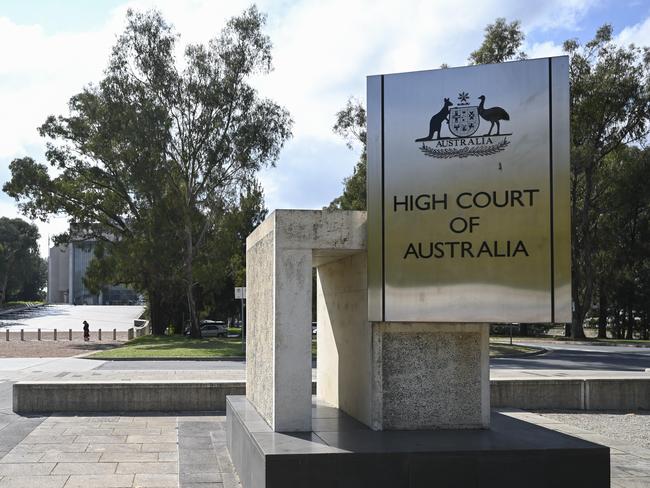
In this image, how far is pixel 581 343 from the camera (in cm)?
4278

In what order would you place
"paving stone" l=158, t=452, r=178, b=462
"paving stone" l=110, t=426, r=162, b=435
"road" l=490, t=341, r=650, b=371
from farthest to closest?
"road" l=490, t=341, r=650, b=371 < "paving stone" l=110, t=426, r=162, b=435 < "paving stone" l=158, t=452, r=178, b=462

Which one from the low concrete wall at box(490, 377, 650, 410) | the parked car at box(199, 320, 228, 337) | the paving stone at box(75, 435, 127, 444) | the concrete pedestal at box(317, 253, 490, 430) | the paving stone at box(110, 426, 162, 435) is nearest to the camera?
the concrete pedestal at box(317, 253, 490, 430)

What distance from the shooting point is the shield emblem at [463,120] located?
26.2 feet

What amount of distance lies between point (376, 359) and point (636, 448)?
5.06 metres

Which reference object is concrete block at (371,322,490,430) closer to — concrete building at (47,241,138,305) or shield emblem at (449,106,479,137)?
shield emblem at (449,106,479,137)

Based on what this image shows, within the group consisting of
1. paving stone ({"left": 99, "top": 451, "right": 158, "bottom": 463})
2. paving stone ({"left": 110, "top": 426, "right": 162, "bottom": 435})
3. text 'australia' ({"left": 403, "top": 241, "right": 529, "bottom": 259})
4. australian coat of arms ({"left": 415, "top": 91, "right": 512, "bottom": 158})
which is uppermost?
australian coat of arms ({"left": 415, "top": 91, "right": 512, "bottom": 158})

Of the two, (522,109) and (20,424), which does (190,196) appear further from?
(522,109)

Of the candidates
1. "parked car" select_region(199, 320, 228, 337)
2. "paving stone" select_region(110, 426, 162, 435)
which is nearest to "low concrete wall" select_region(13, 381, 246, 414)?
"paving stone" select_region(110, 426, 162, 435)

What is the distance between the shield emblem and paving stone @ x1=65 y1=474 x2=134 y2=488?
5.50m

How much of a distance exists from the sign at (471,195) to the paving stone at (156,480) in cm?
312

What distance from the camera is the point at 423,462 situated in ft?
22.8

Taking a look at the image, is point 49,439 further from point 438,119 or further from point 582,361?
point 582,361

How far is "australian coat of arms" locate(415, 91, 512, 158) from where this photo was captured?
26.1 feet

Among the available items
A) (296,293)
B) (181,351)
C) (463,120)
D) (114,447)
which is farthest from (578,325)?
(296,293)
